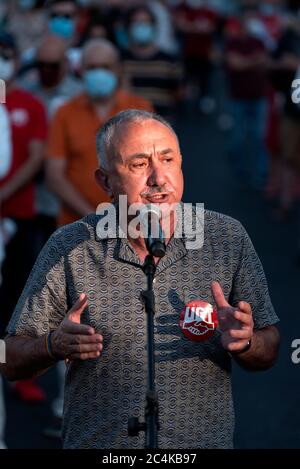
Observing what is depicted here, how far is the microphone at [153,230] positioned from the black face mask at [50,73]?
4.87 meters

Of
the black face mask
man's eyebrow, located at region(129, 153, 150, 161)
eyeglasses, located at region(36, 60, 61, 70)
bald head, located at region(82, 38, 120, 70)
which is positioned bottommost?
man's eyebrow, located at region(129, 153, 150, 161)

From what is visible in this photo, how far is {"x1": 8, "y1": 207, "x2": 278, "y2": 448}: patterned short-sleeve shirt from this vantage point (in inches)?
146

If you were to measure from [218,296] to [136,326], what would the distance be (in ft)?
0.94

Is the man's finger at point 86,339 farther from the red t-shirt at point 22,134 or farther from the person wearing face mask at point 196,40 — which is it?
the person wearing face mask at point 196,40

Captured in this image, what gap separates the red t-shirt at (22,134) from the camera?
744 centimetres

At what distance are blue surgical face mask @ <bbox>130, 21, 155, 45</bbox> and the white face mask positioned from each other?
12.0 feet

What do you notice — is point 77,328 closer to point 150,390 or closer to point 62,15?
point 150,390

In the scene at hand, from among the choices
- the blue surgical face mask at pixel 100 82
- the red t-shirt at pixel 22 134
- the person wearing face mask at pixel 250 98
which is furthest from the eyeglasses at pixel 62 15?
the person wearing face mask at pixel 250 98

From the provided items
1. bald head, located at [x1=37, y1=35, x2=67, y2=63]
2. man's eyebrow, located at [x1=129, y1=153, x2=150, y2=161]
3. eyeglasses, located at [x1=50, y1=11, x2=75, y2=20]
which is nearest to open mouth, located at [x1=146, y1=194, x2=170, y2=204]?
man's eyebrow, located at [x1=129, y1=153, x2=150, y2=161]

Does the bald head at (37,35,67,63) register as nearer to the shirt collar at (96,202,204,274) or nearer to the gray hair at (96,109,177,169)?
the gray hair at (96,109,177,169)

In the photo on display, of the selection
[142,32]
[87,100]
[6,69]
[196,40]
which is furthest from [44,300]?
[196,40]

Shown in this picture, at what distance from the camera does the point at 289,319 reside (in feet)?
29.0
